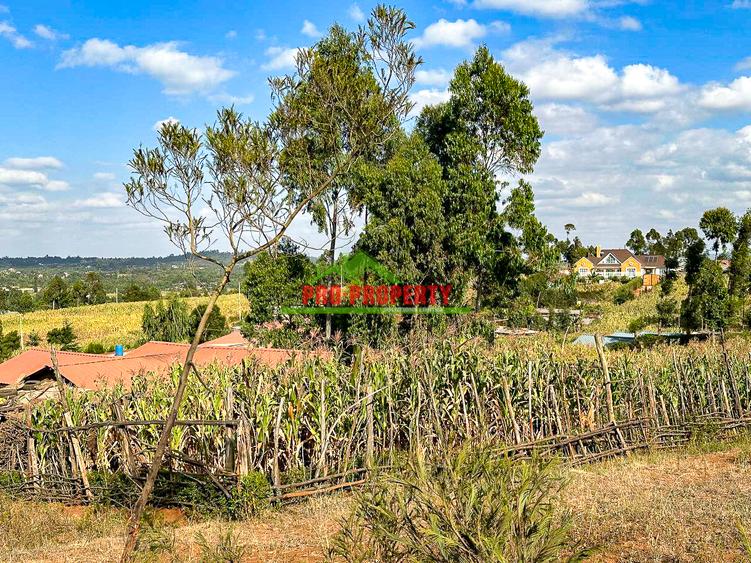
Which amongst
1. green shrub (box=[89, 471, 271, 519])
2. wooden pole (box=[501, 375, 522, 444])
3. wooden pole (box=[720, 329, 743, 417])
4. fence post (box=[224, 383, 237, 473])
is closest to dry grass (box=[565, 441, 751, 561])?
wooden pole (box=[501, 375, 522, 444])

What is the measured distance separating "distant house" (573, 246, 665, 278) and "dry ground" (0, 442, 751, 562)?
6714 cm

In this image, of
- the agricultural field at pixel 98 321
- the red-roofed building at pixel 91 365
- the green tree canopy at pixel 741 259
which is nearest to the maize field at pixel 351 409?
the red-roofed building at pixel 91 365

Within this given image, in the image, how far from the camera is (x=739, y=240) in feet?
110

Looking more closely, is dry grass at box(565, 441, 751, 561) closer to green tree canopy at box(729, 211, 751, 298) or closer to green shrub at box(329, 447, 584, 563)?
green shrub at box(329, 447, 584, 563)

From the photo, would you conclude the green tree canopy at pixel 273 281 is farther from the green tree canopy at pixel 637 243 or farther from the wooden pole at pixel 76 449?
the green tree canopy at pixel 637 243

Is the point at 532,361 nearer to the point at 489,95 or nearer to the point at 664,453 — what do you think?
the point at 664,453

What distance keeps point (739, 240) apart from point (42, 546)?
35198mm

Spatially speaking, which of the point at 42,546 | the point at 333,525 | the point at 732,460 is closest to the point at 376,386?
the point at 333,525

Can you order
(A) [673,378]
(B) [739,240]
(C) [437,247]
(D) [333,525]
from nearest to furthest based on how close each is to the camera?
(D) [333,525] < (A) [673,378] < (C) [437,247] < (B) [739,240]
